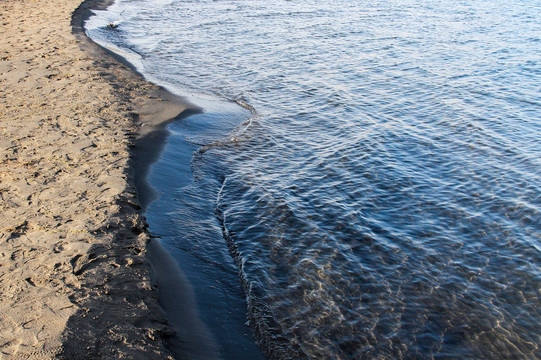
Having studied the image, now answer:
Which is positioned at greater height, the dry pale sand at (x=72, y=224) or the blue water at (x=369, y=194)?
the dry pale sand at (x=72, y=224)

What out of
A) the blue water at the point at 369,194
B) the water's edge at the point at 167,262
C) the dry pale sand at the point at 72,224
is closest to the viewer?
the dry pale sand at the point at 72,224

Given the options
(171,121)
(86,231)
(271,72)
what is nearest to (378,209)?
(86,231)

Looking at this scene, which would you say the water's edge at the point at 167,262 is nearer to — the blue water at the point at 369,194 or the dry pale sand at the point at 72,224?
the dry pale sand at the point at 72,224

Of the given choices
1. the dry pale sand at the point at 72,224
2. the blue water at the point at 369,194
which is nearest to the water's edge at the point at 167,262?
the dry pale sand at the point at 72,224

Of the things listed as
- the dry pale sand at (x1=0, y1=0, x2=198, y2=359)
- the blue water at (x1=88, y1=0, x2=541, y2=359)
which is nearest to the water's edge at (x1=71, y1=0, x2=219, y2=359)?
the dry pale sand at (x1=0, y1=0, x2=198, y2=359)

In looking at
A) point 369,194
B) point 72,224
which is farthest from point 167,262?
point 369,194

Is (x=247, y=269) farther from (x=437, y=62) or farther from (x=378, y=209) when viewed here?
(x=437, y=62)

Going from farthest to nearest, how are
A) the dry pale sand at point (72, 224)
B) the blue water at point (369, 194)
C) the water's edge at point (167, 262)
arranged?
1. the blue water at point (369, 194)
2. the water's edge at point (167, 262)
3. the dry pale sand at point (72, 224)

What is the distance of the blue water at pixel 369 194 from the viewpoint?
231 inches

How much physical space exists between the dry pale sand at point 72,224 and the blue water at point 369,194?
993 mm

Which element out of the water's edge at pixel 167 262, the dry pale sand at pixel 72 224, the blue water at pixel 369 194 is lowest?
the blue water at pixel 369 194

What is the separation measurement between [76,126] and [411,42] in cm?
1608

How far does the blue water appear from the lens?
5.86 m

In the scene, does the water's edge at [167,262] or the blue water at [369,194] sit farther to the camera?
the blue water at [369,194]
